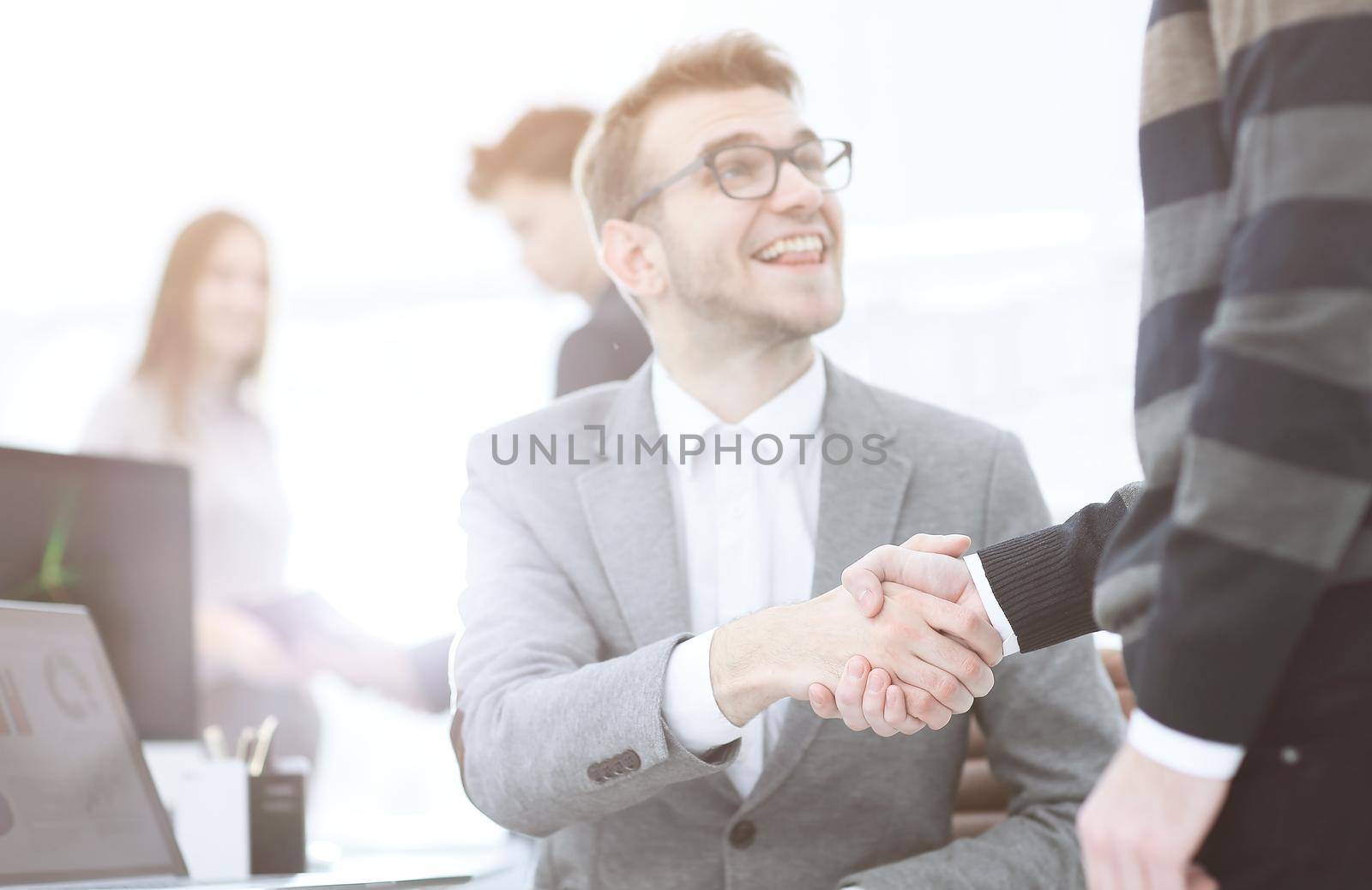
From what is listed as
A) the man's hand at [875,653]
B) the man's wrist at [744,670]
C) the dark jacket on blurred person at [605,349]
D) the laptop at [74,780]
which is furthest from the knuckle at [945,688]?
the dark jacket on blurred person at [605,349]

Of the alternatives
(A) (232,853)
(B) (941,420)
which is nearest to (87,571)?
(A) (232,853)

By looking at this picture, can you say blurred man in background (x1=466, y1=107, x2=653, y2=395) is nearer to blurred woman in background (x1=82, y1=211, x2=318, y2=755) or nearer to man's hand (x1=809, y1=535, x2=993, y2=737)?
blurred woman in background (x1=82, y1=211, x2=318, y2=755)

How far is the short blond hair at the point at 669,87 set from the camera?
171 centimetres

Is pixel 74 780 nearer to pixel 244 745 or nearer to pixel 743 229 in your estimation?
pixel 244 745

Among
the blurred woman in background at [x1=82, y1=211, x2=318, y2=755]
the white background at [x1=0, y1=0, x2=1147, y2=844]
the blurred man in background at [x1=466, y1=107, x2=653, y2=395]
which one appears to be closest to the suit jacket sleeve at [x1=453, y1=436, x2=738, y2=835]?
the blurred man in background at [x1=466, y1=107, x2=653, y2=395]

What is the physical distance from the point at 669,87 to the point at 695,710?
3.02ft

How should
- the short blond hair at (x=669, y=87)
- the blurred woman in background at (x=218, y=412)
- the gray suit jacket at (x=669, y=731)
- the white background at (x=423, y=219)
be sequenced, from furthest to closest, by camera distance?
1. the blurred woman in background at (x=218, y=412)
2. the white background at (x=423, y=219)
3. the short blond hair at (x=669, y=87)
4. the gray suit jacket at (x=669, y=731)

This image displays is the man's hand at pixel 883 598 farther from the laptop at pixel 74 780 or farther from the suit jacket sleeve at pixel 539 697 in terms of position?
the laptop at pixel 74 780

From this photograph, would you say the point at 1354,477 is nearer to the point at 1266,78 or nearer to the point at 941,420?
the point at 1266,78

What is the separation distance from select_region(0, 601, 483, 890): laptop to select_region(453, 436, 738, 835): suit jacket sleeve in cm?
12

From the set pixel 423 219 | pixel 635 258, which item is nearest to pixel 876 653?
pixel 635 258

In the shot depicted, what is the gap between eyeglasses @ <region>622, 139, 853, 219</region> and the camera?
1.63 meters

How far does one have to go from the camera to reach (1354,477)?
23.5 inches

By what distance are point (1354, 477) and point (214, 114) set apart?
3630mm
